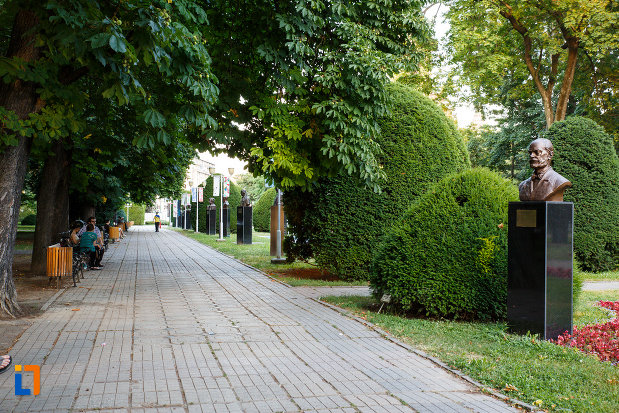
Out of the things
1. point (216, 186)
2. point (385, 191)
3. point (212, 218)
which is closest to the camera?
point (385, 191)

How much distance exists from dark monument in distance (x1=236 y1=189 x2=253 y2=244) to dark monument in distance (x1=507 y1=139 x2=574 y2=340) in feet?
73.2

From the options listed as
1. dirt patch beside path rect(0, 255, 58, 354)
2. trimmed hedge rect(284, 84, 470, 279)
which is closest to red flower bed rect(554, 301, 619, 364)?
trimmed hedge rect(284, 84, 470, 279)

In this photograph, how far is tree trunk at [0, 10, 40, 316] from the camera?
827 cm

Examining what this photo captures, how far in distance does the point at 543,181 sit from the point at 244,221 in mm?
22858

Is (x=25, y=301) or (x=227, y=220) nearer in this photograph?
(x=25, y=301)

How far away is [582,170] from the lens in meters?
17.2

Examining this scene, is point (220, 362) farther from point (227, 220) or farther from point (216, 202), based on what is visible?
point (216, 202)

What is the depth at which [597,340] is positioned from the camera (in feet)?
22.0

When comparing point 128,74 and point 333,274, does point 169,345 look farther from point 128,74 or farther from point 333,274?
point 333,274

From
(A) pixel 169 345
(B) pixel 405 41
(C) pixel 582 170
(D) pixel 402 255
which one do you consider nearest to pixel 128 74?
(A) pixel 169 345

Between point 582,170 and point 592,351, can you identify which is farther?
point 582,170

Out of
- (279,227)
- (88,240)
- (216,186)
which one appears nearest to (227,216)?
(216,186)

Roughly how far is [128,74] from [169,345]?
3.54 metres

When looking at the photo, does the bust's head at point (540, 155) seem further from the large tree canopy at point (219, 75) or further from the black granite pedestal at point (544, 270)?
the large tree canopy at point (219, 75)
